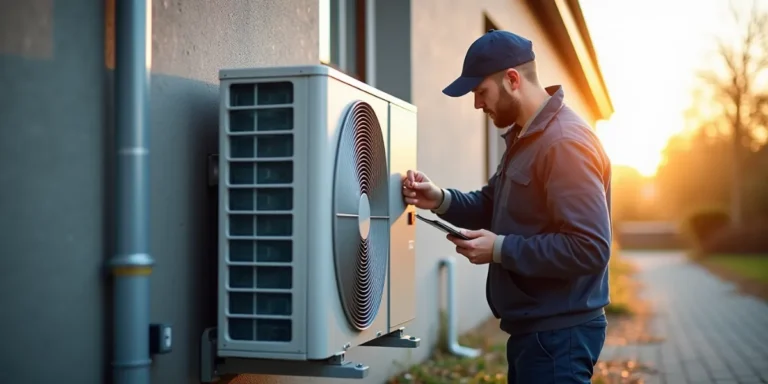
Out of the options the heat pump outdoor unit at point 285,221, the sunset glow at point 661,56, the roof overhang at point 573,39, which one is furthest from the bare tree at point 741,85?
the heat pump outdoor unit at point 285,221

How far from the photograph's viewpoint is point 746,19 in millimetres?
28188

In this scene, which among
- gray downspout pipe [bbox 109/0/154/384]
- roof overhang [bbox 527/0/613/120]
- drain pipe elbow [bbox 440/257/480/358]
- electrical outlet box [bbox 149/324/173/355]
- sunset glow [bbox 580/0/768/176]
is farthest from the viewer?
sunset glow [bbox 580/0/768/176]

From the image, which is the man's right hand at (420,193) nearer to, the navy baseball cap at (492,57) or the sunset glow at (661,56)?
the navy baseball cap at (492,57)

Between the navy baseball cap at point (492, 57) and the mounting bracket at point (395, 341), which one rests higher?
the navy baseball cap at point (492, 57)

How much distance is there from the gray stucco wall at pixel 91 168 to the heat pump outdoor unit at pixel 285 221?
0.18 metres

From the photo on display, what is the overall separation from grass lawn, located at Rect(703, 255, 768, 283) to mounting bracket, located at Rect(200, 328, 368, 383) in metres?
17.4

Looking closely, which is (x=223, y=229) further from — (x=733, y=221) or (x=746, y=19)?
(x=733, y=221)

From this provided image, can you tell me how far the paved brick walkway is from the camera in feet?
24.3

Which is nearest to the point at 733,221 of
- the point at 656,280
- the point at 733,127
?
the point at 733,127

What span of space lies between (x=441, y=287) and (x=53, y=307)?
17.9 ft

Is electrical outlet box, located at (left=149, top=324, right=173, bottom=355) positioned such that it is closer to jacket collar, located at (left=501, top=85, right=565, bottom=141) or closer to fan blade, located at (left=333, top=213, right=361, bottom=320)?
fan blade, located at (left=333, top=213, right=361, bottom=320)

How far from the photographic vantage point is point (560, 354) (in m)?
2.99

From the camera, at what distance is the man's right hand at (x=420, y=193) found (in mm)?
3584

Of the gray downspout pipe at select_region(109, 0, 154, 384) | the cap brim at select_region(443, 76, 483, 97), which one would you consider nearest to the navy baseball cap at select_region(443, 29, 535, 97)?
the cap brim at select_region(443, 76, 483, 97)
